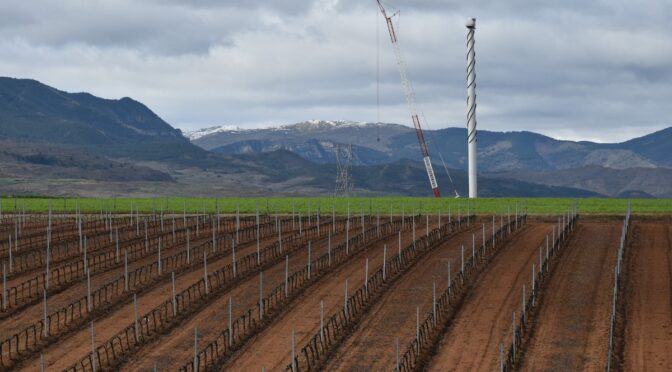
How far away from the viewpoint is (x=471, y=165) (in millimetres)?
161750

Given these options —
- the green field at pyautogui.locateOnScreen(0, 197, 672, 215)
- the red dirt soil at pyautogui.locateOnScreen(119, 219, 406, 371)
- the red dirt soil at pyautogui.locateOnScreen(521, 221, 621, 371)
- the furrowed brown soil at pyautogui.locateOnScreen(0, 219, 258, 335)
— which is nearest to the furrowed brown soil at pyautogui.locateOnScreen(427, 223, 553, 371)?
the red dirt soil at pyautogui.locateOnScreen(521, 221, 621, 371)

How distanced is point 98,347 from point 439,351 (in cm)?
1592

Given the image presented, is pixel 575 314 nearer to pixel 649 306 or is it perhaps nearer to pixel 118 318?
pixel 649 306

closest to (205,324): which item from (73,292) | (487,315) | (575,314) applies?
(73,292)

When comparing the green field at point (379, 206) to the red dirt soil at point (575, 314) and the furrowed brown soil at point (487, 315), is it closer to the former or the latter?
the red dirt soil at point (575, 314)

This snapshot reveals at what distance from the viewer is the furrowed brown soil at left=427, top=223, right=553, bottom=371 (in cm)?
4569

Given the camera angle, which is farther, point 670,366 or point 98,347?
point 98,347

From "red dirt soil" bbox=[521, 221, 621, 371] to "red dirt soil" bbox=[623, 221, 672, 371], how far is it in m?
1.27

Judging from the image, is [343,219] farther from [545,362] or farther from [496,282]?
[545,362]

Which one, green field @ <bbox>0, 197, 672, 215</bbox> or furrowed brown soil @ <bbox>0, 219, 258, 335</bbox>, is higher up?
green field @ <bbox>0, 197, 672, 215</bbox>

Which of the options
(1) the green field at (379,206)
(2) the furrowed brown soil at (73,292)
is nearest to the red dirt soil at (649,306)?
(2) the furrowed brown soil at (73,292)

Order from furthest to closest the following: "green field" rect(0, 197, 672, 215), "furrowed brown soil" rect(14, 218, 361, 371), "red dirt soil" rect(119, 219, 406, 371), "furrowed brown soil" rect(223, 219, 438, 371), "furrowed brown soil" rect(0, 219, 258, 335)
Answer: "green field" rect(0, 197, 672, 215)
"furrowed brown soil" rect(0, 219, 258, 335)
"furrowed brown soil" rect(14, 218, 361, 371)
"red dirt soil" rect(119, 219, 406, 371)
"furrowed brown soil" rect(223, 219, 438, 371)

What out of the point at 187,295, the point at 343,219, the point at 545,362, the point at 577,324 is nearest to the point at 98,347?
the point at 187,295

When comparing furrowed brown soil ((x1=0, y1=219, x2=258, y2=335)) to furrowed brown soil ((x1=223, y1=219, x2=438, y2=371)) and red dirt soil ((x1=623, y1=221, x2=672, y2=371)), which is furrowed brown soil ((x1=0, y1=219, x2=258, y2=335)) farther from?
red dirt soil ((x1=623, y1=221, x2=672, y2=371))
